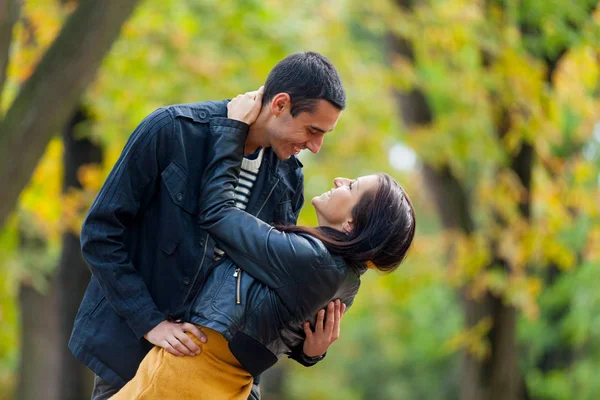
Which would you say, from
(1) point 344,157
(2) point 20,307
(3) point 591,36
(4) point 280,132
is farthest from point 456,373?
(4) point 280,132

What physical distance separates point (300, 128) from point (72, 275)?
22.7 feet

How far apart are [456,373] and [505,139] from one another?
1229 centimetres

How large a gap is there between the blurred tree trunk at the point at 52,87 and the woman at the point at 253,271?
248 cm

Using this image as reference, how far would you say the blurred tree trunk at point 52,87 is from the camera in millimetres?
5113

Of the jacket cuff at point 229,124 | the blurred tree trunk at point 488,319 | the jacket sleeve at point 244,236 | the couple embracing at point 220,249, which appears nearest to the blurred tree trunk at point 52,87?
the couple embracing at point 220,249

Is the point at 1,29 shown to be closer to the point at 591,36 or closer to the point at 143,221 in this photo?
the point at 143,221

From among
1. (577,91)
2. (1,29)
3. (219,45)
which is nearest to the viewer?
(1,29)

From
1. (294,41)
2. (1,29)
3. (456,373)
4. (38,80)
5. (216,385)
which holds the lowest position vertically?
(456,373)

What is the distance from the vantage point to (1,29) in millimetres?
4859

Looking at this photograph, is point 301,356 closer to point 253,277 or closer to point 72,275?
point 253,277

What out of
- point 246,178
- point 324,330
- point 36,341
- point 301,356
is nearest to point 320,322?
point 324,330

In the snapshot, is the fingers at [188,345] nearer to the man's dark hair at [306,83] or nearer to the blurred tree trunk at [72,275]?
the man's dark hair at [306,83]

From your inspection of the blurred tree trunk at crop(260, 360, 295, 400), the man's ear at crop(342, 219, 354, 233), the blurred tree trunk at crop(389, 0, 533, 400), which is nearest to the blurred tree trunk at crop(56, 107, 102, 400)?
the blurred tree trunk at crop(389, 0, 533, 400)

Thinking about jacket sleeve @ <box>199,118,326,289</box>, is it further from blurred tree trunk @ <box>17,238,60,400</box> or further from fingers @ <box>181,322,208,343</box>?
blurred tree trunk @ <box>17,238,60,400</box>
